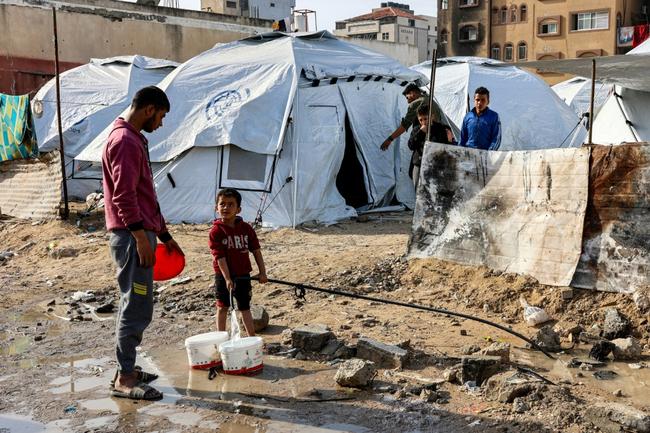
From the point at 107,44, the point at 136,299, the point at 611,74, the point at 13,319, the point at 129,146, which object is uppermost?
the point at 107,44

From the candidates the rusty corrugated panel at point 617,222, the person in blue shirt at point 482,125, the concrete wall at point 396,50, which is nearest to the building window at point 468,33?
the concrete wall at point 396,50

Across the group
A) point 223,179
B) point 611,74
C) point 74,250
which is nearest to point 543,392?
point 611,74

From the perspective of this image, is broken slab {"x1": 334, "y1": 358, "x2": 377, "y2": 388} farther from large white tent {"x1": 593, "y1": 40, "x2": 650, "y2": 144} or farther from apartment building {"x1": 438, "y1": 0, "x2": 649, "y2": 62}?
apartment building {"x1": 438, "y1": 0, "x2": 649, "y2": 62}

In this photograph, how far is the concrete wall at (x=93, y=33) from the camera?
24.1 metres

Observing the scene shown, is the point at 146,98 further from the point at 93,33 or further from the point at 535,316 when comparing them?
the point at 93,33

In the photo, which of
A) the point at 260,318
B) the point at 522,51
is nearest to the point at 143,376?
the point at 260,318

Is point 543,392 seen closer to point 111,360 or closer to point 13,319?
point 111,360

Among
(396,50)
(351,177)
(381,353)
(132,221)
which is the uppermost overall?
(396,50)

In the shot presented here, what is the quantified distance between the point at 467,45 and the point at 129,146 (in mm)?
46553

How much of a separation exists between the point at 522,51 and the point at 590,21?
431 centimetres

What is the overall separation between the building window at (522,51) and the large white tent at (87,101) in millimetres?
33647

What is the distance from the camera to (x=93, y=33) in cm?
2619

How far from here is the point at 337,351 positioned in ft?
16.2

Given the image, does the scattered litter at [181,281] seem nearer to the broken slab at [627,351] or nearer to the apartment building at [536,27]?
the broken slab at [627,351]
